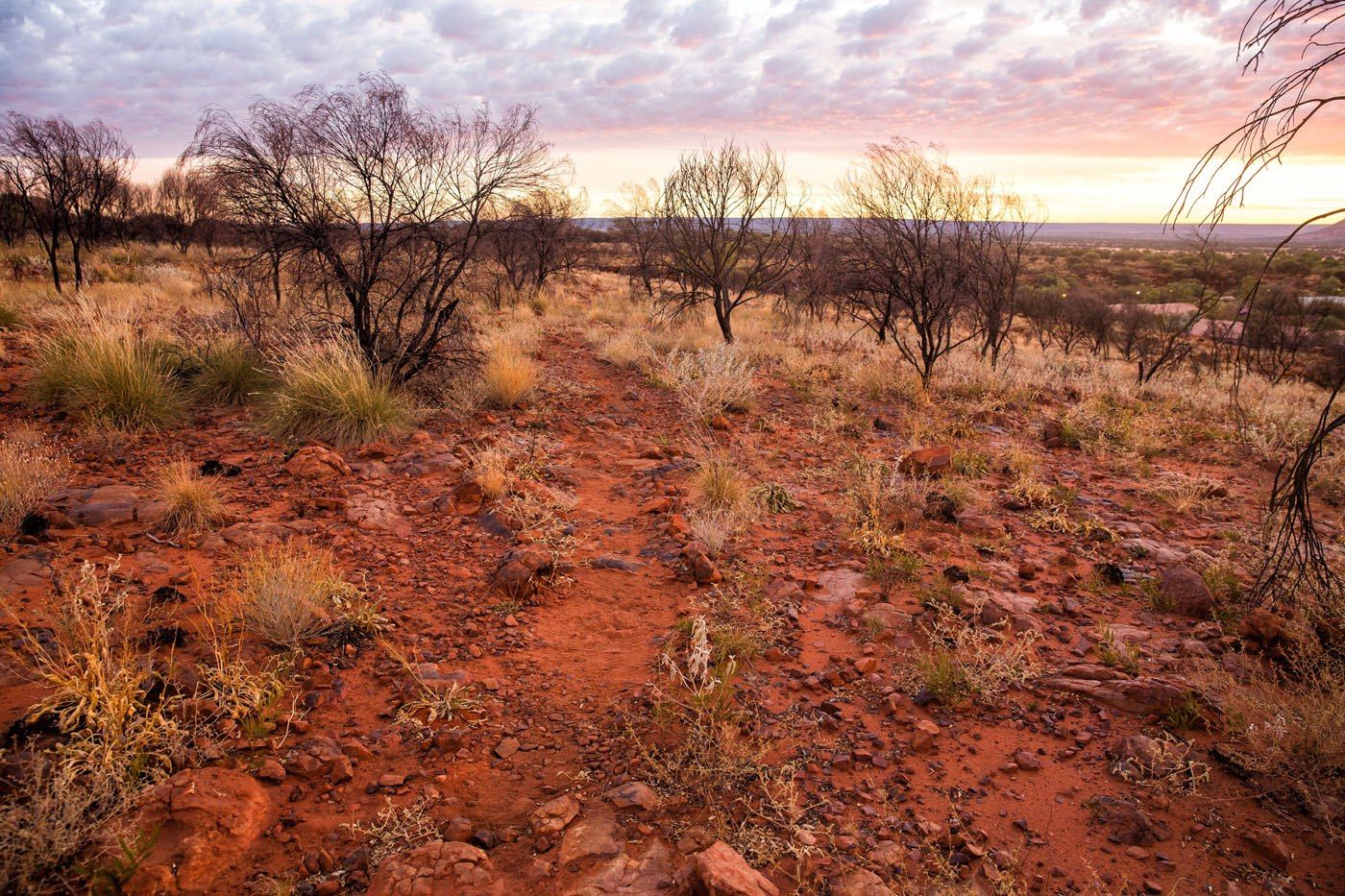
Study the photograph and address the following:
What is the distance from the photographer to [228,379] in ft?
23.7

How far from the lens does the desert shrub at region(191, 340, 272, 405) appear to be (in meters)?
7.11

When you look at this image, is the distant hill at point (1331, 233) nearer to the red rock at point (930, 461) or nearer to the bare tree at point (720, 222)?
the red rock at point (930, 461)

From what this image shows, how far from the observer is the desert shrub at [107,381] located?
5.94 m

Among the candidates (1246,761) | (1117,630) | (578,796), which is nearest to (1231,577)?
(1117,630)

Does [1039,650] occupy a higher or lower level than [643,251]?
lower

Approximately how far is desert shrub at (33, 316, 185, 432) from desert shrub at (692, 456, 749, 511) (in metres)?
5.11

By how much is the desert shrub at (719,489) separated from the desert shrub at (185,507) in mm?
3489

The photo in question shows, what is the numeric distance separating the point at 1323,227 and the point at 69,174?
67.9 ft

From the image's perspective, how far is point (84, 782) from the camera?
216 cm

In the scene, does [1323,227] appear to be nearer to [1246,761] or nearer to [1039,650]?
[1246,761]

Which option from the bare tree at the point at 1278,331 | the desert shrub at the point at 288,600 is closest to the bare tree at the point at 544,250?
the desert shrub at the point at 288,600

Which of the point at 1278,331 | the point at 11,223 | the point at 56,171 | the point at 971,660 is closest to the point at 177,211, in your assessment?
the point at 11,223

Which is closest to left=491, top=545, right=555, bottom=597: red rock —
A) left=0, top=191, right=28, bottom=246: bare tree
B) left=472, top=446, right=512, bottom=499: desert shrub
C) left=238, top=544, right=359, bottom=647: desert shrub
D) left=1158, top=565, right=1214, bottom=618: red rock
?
left=238, top=544, right=359, bottom=647: desert shrub

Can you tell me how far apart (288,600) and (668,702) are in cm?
197
